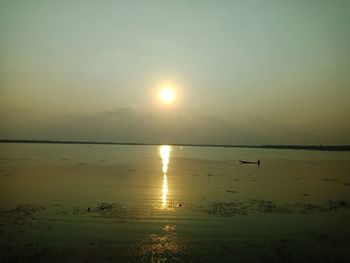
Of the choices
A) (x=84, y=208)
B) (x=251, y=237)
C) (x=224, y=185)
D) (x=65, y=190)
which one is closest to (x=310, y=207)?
(x=251, y=237)

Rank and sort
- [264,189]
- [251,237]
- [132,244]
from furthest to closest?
[264,189] < [251,237] < [132,244]

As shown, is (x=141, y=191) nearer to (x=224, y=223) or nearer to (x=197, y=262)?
(x=224, y=223)

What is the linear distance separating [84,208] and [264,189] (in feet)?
65.7

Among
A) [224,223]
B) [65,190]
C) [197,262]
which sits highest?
[65,190]

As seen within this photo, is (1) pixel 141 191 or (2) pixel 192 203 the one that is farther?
(1) pixel 141 191

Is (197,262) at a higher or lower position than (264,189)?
lower

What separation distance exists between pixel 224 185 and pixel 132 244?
2480 cm

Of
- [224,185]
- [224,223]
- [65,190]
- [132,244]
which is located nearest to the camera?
[132,244]

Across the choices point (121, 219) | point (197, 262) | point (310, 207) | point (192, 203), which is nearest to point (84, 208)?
point (121, 219)

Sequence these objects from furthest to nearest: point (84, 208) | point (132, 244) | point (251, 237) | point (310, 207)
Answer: point (310, 207) < point (84, 208) < point (251, 237) < point (132, 244)

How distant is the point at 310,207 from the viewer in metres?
26.1

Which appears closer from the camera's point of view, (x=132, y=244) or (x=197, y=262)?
(x=197, y=262)

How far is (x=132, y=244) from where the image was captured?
15.5 metres

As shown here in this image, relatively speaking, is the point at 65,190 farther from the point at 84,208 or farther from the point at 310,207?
the point at 310,207
